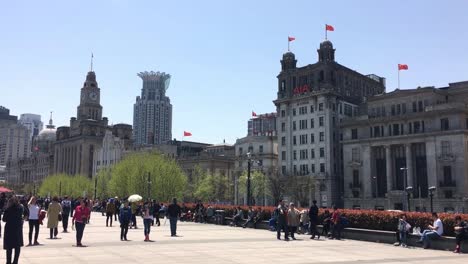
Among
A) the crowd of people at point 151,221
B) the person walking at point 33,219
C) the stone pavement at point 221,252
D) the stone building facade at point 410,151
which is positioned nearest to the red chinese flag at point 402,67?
the stone building facade at point 410,151

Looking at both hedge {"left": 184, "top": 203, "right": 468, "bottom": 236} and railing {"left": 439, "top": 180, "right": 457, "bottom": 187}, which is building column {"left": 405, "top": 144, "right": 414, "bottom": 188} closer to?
railing {"left": 439, "top": 180, "right": 457, "bottom": 187}

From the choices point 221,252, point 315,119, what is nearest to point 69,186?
point 315,119

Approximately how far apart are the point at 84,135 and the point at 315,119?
97900mm

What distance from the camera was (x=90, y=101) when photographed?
180375mm

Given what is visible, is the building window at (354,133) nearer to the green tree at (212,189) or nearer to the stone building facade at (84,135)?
the green tree at (212,189)

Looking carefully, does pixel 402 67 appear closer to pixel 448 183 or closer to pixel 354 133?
pixel 354 133

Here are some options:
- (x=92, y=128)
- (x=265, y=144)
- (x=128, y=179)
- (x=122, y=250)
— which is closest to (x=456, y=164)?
(x=265, y=144)

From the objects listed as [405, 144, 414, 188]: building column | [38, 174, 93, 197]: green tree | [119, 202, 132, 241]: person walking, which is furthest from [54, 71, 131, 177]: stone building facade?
[119, 202, 132, 241]: person walking

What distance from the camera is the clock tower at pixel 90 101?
179m

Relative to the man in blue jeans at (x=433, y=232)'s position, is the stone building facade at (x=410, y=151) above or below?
above

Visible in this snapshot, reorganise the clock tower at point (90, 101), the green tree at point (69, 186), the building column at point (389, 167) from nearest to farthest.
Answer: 1. the building column at point (389, 167)
2. the green tree at point (69, 186)
3. the clock tower at point (90, 101)

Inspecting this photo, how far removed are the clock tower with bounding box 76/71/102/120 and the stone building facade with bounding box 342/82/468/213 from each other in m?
117

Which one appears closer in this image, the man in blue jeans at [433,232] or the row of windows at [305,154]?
the man in blue jeans at [433,232]

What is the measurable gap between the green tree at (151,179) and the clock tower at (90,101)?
105800mm
